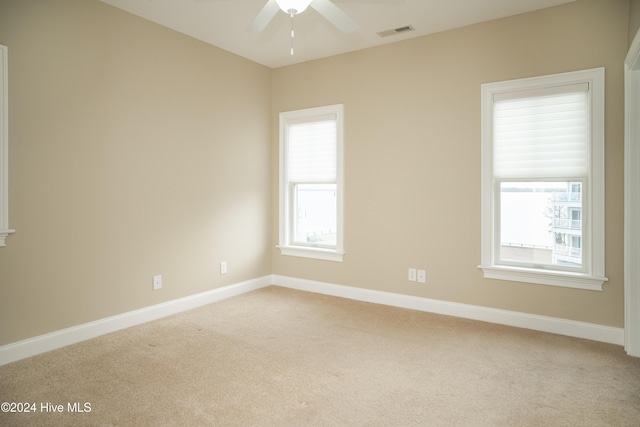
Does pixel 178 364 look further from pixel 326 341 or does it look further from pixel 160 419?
pixel 326 341

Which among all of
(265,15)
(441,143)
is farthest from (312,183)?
(265,15)

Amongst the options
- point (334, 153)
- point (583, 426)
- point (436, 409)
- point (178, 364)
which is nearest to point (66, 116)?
point (178, 364)

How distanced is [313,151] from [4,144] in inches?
118

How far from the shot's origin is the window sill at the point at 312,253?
4527 mm

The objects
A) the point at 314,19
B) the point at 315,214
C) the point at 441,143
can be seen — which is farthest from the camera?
the point at 315,214

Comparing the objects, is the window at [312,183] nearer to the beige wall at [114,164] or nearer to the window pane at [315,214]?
the window pane at [315,214]

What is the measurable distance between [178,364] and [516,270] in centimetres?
296

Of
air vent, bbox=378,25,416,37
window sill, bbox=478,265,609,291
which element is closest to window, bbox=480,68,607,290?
window sill, bbox=478,265,609,291

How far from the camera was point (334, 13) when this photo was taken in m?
2.41

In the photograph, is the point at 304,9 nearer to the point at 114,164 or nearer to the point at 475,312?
the point at 114,164

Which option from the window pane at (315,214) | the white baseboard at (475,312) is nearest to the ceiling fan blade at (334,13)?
the window pane at (315,214)

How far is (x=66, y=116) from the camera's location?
2982mm

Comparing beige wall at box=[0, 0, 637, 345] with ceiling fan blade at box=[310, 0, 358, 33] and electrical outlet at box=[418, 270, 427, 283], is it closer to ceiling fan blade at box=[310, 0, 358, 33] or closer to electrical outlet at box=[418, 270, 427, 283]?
electrical outlet at box=[418, 270, 427, 283]

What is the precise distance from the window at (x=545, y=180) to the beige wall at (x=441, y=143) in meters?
0.09
